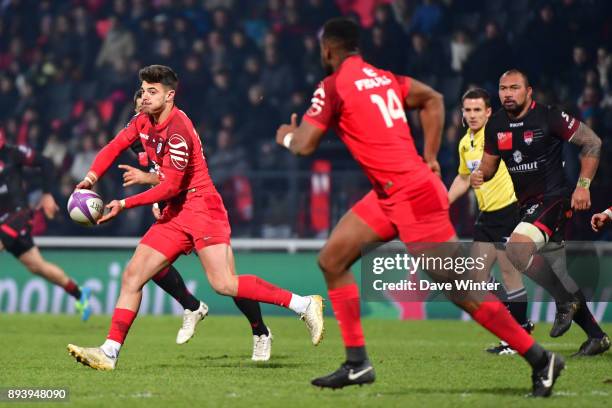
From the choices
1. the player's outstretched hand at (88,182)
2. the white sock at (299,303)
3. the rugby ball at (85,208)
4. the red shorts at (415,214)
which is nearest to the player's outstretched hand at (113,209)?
the rugby ball at (85,208)

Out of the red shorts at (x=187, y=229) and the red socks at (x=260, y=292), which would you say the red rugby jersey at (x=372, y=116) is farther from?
the red socks at (x=260, y=292)

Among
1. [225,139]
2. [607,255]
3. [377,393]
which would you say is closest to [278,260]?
[225,139]

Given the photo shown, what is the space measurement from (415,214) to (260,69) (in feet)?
41.7

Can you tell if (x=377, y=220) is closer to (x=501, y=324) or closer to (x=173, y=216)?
(x=501, y=324)

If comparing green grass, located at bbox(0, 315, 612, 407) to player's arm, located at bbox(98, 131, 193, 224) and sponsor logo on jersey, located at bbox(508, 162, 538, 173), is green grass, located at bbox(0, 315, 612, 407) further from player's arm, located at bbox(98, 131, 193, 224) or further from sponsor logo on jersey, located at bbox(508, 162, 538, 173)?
sponsor logo on jersey, located at bbox(508, 162, 538, 173)

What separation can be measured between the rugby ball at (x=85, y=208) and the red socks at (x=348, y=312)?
236 centimetres

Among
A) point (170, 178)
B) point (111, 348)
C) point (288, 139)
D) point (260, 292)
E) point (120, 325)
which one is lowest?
point (111, 348)

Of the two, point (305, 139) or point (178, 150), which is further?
point (178, 150)

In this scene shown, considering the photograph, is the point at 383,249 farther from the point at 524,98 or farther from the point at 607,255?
the point at 524,98

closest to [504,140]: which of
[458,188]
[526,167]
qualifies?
[526,167]

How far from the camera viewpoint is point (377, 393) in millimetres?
7230

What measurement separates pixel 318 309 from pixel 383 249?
6.60m

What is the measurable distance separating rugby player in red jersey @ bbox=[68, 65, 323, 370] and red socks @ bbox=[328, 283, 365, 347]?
1.72 m

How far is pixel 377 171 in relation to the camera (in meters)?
7.05
